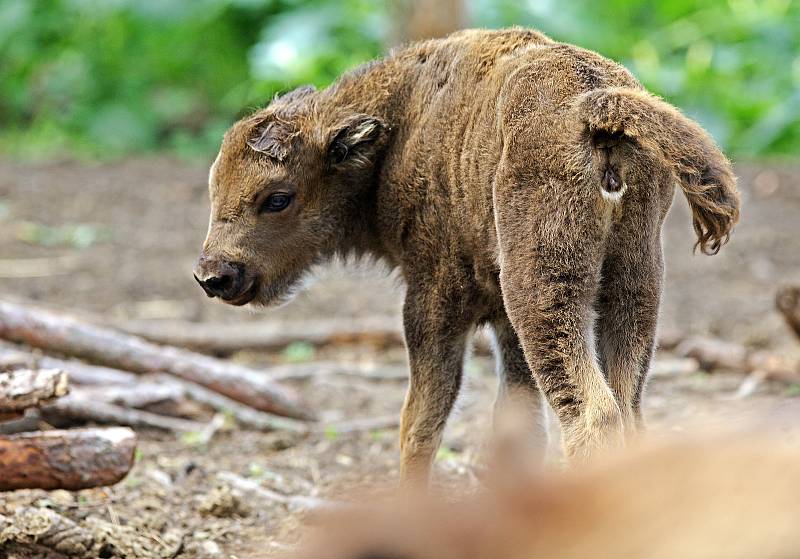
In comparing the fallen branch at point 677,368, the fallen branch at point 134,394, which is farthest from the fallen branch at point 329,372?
the fallen branch at point 677,368

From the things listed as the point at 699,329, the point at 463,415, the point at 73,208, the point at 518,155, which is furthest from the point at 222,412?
the point at 73,208

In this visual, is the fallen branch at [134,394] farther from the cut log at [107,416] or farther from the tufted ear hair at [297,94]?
the tufted ear hair at [297,94]

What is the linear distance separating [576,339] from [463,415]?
3.22 meters

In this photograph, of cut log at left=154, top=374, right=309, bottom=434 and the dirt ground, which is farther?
cut log at left=154, top=374, right=309, bottom=434

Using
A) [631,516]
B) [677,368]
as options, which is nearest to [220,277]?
[677,368]

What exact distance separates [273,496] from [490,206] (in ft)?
6.75

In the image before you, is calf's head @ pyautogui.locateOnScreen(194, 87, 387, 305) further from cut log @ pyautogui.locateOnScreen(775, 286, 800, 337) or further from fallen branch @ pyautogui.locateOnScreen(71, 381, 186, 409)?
cut log @ pyautogui.locateOnScreen(775, 286, 800, 337)

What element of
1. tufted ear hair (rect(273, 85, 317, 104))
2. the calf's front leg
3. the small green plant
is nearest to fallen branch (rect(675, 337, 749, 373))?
the calf's front leg

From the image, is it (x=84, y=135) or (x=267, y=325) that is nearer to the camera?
(x=267, y=325)

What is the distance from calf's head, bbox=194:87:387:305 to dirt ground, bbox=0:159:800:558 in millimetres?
478

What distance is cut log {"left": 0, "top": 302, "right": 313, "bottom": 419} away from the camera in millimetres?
Result: 6938

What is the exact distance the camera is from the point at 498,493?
2102 millimetres

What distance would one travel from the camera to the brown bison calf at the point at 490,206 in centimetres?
443

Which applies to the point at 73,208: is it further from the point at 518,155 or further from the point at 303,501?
the point at 518,155
